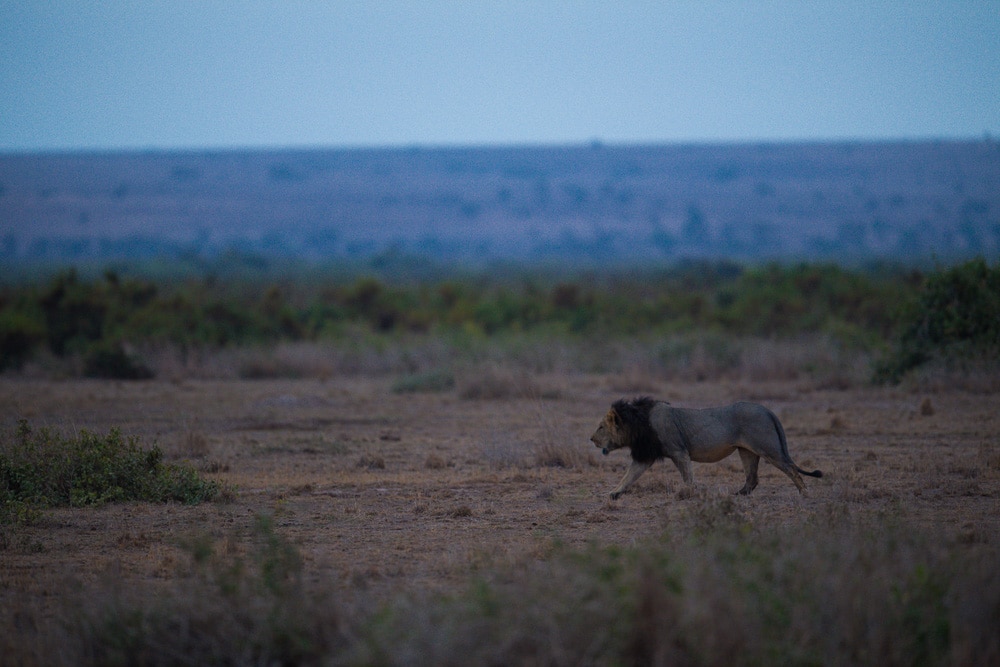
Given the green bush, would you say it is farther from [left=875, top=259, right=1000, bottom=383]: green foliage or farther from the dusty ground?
[left=875, top=259, right=1000, bottom=383]: green foliage

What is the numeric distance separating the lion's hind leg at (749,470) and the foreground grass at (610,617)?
4043 mm

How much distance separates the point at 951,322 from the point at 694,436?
34.1 feet

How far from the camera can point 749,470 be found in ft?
34.3

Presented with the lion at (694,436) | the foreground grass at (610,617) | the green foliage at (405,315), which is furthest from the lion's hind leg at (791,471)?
the green foliage at (405,315)

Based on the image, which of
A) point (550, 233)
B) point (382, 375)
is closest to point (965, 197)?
point (550, 233)

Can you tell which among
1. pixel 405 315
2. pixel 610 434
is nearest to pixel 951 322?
pixel 610 434

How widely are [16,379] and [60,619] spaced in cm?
1860

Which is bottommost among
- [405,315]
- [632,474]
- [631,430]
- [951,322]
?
[405,315]

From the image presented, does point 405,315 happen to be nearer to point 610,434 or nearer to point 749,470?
point 610,434

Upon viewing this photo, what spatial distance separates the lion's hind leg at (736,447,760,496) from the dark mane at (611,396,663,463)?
893mm

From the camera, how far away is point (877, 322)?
26.5 meters

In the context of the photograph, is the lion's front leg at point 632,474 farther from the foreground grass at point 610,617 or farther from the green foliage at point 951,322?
the green foliage at point 951,322

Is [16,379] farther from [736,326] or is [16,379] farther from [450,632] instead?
[450,632]

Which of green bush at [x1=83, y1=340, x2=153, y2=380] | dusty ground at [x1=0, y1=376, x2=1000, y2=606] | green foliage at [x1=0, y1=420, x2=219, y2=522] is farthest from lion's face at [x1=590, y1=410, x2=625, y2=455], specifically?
green bush at [x1=83, y1=340, x2=153, y2=380]
